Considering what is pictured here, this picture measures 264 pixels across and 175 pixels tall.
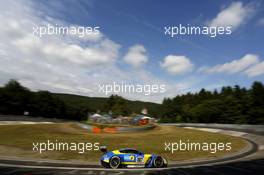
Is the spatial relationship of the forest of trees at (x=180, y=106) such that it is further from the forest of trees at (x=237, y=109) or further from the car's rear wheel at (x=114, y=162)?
the car's rear wheel at (x=114, y=162)

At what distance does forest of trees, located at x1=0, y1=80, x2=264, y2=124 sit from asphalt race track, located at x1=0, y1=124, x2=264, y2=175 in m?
31.6

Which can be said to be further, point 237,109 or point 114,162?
point 237,109

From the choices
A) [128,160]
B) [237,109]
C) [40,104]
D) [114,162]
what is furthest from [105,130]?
[40,104]

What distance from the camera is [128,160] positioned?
1819 cm

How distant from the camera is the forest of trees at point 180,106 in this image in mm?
81875

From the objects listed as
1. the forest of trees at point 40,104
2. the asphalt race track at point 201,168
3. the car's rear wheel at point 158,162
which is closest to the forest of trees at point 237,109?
the forest of trees at point 40,104

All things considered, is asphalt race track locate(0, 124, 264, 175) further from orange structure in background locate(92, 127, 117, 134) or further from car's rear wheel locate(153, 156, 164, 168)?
orange structure in background locate(92, 127, 117, 134)

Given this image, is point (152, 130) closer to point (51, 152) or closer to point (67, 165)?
point (51, 152)

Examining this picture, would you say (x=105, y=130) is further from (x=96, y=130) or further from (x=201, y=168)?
(x=201, y=168)

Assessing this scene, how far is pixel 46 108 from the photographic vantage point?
113312 mm

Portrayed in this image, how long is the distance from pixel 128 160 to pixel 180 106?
101 metres

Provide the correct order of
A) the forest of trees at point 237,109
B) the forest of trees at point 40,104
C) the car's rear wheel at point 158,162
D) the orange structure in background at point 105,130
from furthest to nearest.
→ the forest of trees at point 40,104, the forest of trees at point 237,109, the orange structure in background at point 105,130, the car's rear wheel at point 158,162

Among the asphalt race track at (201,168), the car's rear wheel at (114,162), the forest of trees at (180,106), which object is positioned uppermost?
the forest of trees at (180,106)

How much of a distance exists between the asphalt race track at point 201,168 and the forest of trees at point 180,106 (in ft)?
104
